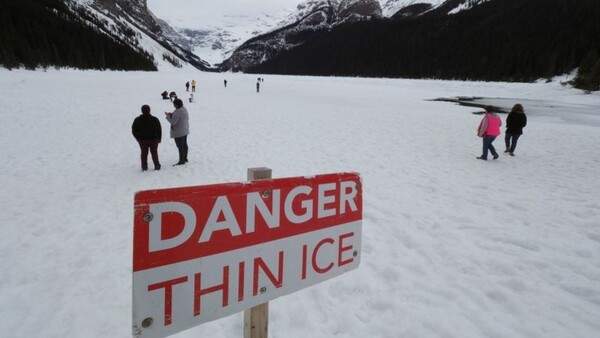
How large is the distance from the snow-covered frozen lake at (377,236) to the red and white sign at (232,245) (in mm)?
1638

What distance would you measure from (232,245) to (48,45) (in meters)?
80.8

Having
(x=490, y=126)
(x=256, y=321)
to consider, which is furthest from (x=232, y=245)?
(x=490, y=126)

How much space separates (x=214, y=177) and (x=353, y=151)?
16.3ft

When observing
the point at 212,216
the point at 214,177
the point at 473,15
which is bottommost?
the point at 214,177

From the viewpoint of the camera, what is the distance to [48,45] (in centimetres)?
6069

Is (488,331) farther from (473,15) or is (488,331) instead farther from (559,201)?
(473,15)

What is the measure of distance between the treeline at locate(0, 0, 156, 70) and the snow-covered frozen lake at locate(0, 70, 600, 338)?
4976 cm

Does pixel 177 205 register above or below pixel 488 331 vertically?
above

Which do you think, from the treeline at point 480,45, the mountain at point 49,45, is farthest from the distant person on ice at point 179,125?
the treeline at point 480,45

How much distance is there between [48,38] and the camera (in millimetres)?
65500

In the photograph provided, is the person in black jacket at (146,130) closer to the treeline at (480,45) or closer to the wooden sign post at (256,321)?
the wooden sign post at (256,321)

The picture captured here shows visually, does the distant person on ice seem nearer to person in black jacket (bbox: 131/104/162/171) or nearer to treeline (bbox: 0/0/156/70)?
person in black jacket (bbox: 131/104/162/171)

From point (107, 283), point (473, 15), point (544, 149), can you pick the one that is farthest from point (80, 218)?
point (473, 15)

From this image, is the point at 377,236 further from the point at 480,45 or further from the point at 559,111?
the point at 480,45
